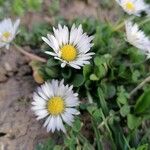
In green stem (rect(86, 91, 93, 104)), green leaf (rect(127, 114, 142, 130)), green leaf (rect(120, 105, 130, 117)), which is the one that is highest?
green stem (rect(86, 91, 93, 104))

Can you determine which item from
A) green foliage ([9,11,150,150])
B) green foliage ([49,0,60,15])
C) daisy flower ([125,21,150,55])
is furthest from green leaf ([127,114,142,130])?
green foliage ([49,0,60,15])

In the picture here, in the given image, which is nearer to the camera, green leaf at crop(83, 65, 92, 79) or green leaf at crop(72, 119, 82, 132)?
green leaf at crop(72, 119, 82, 132)

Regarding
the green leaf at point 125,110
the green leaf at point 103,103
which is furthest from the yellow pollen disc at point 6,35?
the green leaf at point 125,110

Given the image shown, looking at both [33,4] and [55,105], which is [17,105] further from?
[33,4]

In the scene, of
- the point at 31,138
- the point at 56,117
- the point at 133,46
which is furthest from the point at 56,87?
the point at 133,46

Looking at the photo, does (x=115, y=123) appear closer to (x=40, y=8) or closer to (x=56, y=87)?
(x=56, y=87)

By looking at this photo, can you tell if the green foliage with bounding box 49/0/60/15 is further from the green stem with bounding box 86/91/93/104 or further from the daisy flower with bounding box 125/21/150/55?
the green stem with bounding box 86/91/93/104

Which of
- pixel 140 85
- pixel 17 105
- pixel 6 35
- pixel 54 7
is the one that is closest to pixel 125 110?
pixel 140 85
